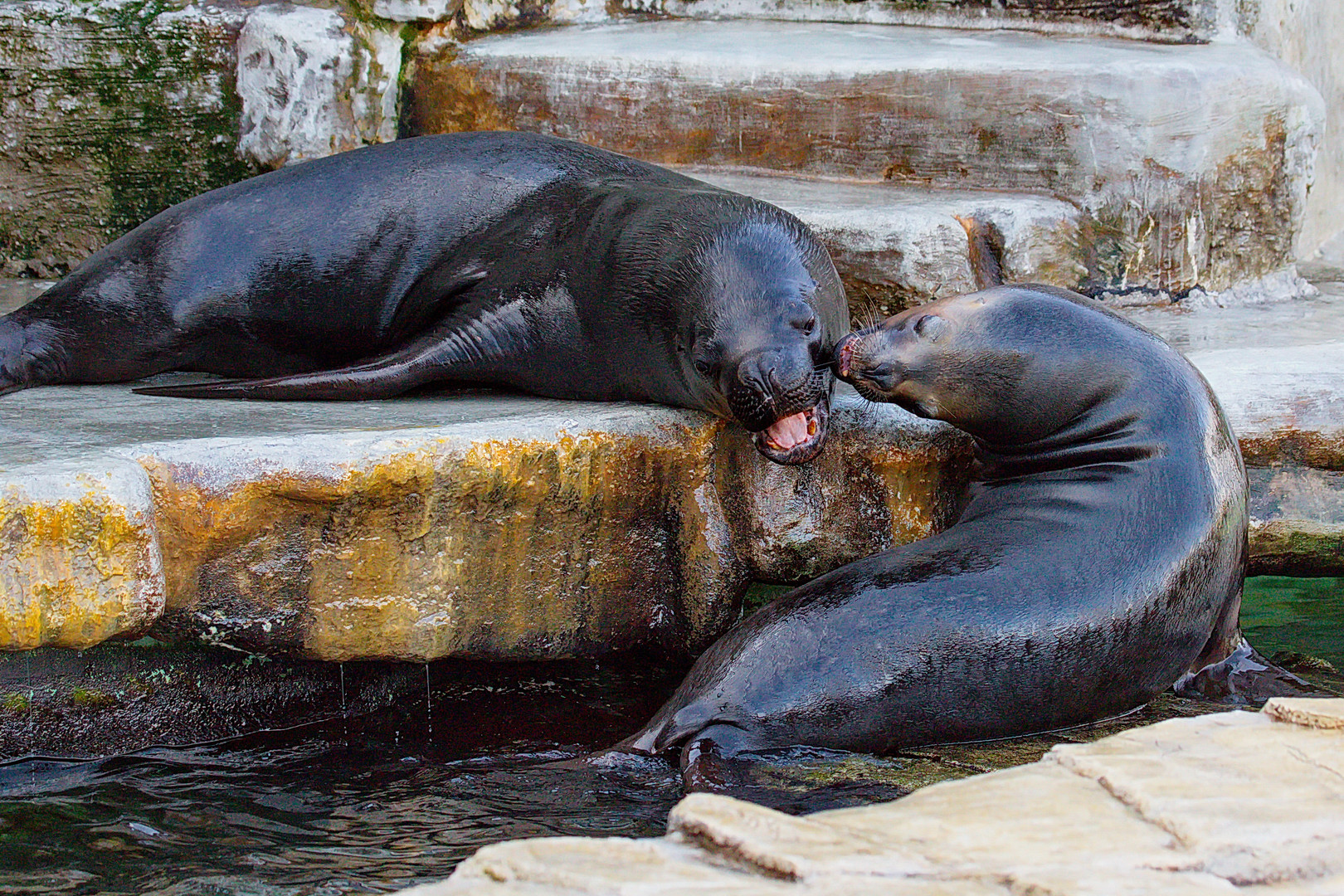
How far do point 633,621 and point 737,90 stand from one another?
111 inches

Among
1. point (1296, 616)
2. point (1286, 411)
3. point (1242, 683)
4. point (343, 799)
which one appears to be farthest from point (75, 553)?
point (1296, 616)

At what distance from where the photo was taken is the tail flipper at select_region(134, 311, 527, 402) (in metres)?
4.32

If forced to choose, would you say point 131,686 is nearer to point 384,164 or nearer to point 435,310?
point 435,310

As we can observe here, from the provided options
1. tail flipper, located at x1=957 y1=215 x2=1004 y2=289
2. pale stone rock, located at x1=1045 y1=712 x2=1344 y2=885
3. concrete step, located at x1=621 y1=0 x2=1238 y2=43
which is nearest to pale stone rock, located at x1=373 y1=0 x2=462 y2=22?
concrete step, located at x1=621 y1=0 x2=1238 y2=43

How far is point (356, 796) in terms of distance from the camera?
11.0ft

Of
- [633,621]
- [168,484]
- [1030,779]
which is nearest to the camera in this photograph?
[1030,779]


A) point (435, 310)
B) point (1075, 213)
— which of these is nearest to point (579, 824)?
point (435, 310)

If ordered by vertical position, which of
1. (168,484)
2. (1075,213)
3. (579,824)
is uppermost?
(1075,213)

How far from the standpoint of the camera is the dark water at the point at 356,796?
2855 mm

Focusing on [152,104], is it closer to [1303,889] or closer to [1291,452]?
[1291,452]

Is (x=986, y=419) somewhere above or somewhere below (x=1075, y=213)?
below

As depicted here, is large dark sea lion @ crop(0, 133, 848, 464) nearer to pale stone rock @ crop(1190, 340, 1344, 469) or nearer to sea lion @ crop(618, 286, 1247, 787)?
sea lion @ crop(618, 286, 1247, 787)

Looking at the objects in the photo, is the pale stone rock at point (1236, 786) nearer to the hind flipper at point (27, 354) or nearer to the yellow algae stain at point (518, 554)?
the yellow algae stain at point (518, 554)

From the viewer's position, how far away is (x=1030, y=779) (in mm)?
2445
